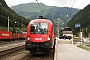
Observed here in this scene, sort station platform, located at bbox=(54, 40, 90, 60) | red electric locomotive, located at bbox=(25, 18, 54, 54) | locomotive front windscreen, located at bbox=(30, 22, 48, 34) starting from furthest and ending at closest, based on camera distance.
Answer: locomotive front windscreen, located at bbox=(30, 22, 48, 34) < red electric locomotive, located at bbox=(25, 18, 54, 54) < station platform, located at bbox=(54, 40, 90, 60)

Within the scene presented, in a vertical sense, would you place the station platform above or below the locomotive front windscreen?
below

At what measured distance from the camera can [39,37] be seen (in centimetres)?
1523

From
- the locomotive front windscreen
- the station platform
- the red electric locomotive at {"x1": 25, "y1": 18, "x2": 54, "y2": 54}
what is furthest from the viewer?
the locomotive front windscreen

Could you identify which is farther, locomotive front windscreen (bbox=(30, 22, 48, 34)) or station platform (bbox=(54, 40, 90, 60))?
locomotive front windscreen (bbox=(30, 22, 48, 34))

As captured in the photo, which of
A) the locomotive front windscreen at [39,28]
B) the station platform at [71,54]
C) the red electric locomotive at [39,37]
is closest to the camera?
the station platform at [71,54]

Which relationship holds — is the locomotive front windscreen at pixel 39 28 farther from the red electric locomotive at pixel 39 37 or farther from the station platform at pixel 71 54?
the station platform at pixel 71 54

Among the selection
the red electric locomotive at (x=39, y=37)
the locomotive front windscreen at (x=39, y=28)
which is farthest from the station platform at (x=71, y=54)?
the locomotive front windscreen at (x=39, y=28)

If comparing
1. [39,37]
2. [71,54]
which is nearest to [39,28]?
[39,37]

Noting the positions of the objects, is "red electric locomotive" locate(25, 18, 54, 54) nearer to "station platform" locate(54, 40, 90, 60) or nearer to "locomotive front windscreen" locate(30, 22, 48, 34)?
"locomotive front windscreen" locate(30, 22, 48, 34)

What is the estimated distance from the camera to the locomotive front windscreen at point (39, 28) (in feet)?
51.5

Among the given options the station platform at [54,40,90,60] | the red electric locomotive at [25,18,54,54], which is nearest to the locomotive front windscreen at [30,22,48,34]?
the red electric locomotive at [25,18,54,54]

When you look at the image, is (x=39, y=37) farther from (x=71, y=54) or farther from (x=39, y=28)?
(x=71, y=54)

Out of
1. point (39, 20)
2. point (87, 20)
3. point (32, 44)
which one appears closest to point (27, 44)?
point (32, 44)

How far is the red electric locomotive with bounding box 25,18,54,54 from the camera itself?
14.9 m
